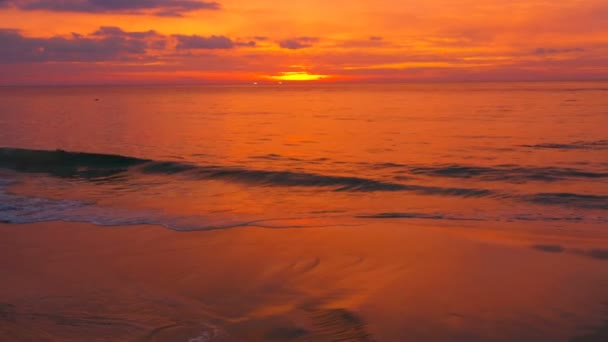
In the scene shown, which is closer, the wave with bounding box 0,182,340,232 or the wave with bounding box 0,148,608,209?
the wave with bounding box 0,182,340,232

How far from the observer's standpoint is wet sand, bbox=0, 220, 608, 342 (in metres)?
5.04

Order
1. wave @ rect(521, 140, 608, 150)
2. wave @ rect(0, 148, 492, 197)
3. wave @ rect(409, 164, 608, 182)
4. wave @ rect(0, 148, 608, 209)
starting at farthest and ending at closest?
wave @ rect(521, 140, 608, 150) → wave @ rect(409, 164, 608, 182) → wave @ rect(0, 148, 492, 197) → wave @ rect(0, 148, 608, 209)

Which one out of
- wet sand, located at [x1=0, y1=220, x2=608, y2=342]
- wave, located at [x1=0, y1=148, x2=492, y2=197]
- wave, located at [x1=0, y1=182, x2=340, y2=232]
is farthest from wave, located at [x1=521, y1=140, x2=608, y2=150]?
wave, located at [x1=0, y1=182, x2=340, y2=232]

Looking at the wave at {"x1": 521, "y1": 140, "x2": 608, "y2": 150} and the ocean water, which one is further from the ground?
the wave at {"x1": 521, "y1": 140, "x2": 608, "y2": 150}

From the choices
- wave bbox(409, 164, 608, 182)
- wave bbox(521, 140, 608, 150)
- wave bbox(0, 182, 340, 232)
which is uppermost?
wave bbox(521, 140, 608, 150)

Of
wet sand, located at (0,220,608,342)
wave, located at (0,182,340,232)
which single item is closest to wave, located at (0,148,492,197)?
wave, located at (0,182,340,232)

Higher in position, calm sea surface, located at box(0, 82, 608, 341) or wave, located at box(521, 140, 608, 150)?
wave, located at box(521, 140, 608, 150)

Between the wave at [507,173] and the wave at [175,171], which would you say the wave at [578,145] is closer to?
the wave at [507,173]

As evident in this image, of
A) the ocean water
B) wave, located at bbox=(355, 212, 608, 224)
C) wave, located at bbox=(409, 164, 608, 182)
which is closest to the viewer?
wave, located at bbox=(355, 212, 608, 224)

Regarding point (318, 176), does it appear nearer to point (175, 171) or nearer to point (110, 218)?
point (175, 171)

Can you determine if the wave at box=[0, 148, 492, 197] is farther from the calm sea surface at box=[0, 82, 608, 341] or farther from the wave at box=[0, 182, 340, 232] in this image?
the wave at box=[0, 182, 340, 232]

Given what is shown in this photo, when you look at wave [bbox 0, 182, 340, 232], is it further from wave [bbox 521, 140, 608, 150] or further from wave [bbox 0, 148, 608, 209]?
wave [bbox 521, 140, 608, 150]

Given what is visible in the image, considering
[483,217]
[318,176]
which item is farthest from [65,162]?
[483,217]

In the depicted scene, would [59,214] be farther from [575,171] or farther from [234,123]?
[234,123]
